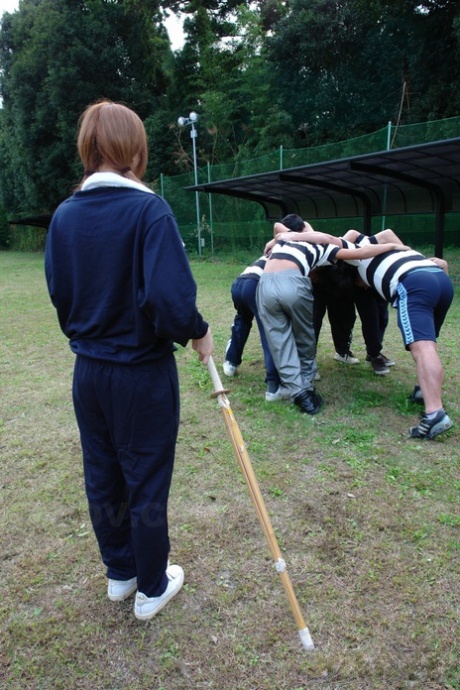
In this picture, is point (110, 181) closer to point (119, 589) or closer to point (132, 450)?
point (132, 450)

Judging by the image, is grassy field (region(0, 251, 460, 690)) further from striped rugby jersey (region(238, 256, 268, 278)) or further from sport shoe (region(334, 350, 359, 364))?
striped rugby jersey (region(238, 256, 268, 278))

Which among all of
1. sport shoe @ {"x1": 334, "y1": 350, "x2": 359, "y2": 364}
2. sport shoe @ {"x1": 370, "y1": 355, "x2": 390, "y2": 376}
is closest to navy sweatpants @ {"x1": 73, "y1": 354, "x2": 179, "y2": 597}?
sport shoe @ {"x1": 370, "y1": 355, "x2": 390, "y2": 376}

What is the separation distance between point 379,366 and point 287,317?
1295 mm

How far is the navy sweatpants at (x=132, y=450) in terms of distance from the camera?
1.88m

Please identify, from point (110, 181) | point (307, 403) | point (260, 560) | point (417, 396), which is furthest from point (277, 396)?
point (110, 181)

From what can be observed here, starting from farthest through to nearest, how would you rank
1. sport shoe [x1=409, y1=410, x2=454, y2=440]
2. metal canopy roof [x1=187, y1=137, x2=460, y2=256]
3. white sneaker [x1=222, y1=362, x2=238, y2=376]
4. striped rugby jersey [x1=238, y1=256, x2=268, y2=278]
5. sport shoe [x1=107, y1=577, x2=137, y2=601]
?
metal canopy roof [x1=187, y1=137, x2=460, y2=256]
white sneaker [x1=222, y1=362, x2=238, y2=376]
striped rugby jersey [x1=238, y1=256, x2=268, y2=278]
sport shoe [x1=409, y1=410, x2=454, y2=440]
sport shoe [x1=107, y1=577, x2=137, y2=601]

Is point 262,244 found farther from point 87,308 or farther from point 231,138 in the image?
point 87,308

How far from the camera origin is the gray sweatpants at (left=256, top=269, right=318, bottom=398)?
4176mm

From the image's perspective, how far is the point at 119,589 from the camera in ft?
7.43

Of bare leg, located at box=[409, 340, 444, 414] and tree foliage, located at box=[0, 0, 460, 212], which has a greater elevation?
tree foliage, located at box=[0, 0, 460, 212]

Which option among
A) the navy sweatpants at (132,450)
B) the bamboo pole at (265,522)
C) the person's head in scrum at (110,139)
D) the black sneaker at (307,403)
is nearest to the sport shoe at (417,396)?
the black sneaker at (307,403)

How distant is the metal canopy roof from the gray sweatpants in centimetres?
434

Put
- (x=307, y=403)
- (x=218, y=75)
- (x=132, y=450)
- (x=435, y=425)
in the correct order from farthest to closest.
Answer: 1. (x=218, y=75)
2. (x=307, y=403)
3. (x=435, y=425)
4. (x=132, y=450)

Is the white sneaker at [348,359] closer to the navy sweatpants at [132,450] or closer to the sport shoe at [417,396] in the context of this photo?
the sport shoe at [417,396]
